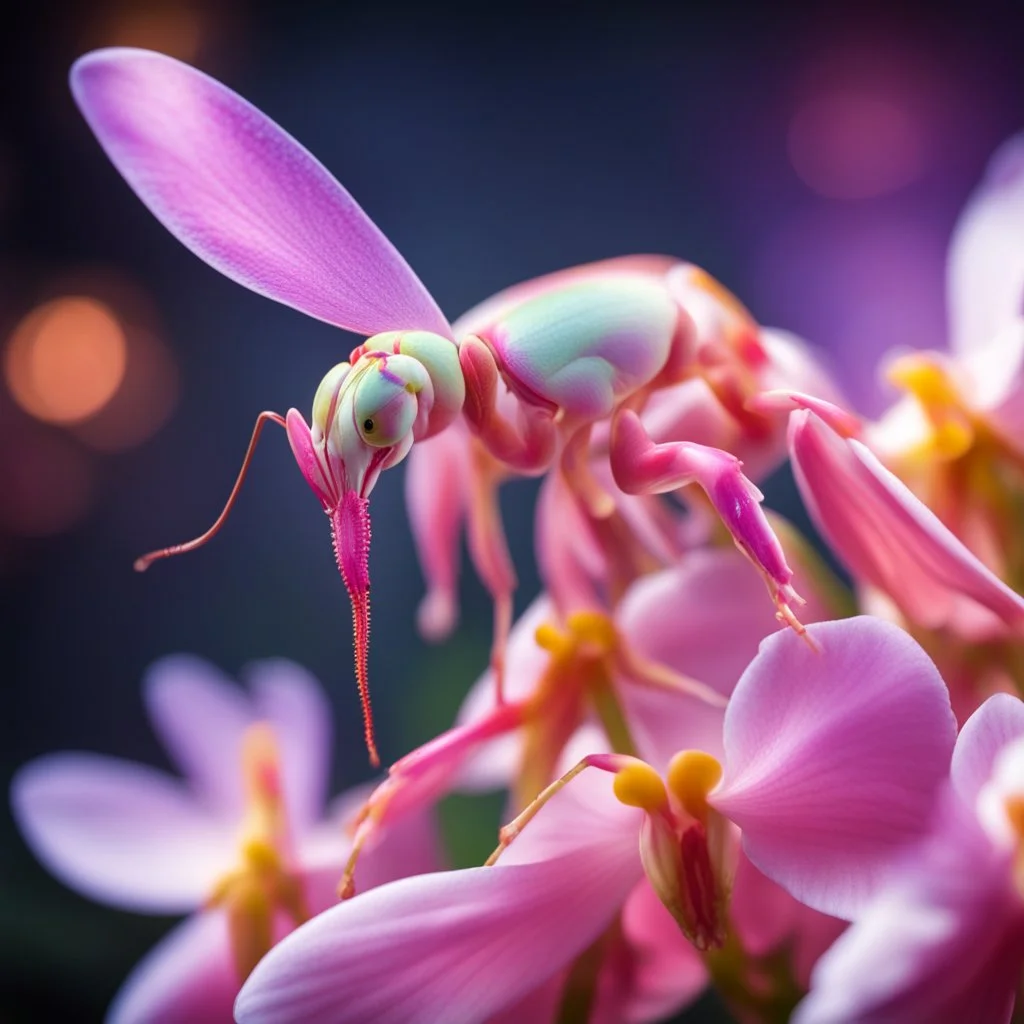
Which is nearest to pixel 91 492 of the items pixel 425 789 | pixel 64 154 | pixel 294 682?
pixel 64 154

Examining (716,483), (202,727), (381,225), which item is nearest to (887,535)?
(716,483)

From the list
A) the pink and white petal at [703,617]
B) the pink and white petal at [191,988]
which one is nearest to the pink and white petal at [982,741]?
the pink and white petal at [703,617]

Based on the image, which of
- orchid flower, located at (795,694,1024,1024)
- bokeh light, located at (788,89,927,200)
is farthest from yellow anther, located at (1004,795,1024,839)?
bokeh light, located at (788,89,927,200)

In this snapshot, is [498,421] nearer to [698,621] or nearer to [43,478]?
[698,621]

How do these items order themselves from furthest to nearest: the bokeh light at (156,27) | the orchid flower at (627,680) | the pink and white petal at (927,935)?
the bokeh light at (156,27) < the orchid flower at (627,680) < the pink and white petal at (927,935)

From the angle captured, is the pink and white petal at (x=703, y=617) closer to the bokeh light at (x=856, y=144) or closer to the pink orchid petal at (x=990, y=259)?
the pink orchid petal at (x=990, y=259)

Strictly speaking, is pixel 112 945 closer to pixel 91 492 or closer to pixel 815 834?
pixel 91 492
